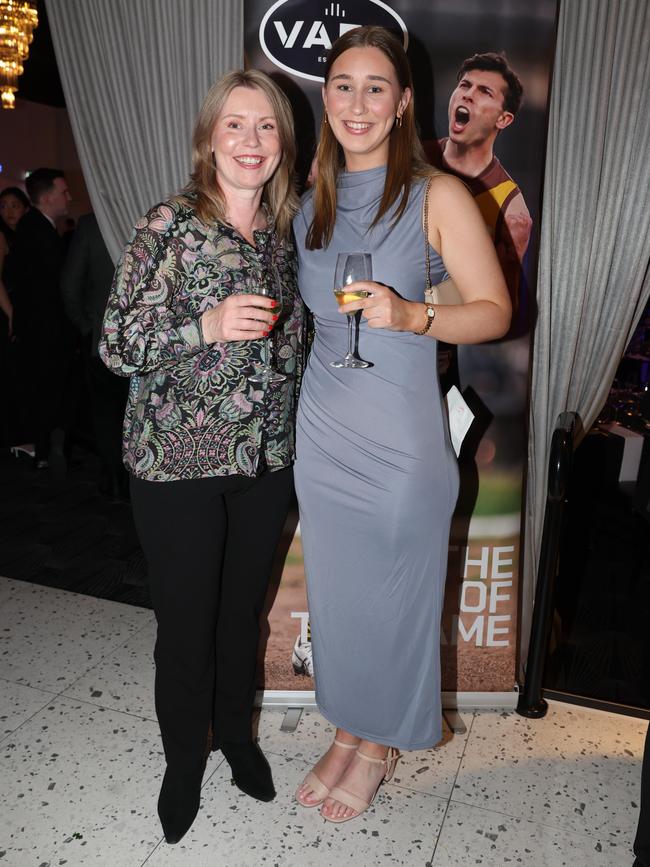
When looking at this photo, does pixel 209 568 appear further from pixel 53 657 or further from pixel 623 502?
pixel 623 502

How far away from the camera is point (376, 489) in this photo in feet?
6.37

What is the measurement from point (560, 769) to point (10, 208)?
580 cm

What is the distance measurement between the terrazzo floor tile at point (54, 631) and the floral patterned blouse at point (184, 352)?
133 centimetres

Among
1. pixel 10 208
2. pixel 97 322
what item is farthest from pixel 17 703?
pixel 10 208

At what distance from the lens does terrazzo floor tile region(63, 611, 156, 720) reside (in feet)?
8.48

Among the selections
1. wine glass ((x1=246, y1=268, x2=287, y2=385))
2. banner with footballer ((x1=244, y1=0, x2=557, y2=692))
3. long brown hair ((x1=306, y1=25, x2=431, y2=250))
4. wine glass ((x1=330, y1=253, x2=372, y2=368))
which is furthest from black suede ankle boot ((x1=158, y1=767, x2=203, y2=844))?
long brown hair ((x1=306, y1=25, x2=431, y2=250))

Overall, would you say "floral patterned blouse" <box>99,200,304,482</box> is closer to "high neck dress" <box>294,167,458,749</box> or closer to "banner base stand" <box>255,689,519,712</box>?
"high neck dress" <box>294,167,458,749</box>

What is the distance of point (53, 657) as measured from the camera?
2.85 metres

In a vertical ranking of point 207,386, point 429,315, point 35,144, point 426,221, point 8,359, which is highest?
point 35,144

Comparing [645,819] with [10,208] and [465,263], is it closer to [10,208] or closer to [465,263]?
[465,263]

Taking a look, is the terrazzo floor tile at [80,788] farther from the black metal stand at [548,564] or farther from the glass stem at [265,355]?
the glass stem at [265,355]

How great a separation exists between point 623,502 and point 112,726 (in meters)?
3.87

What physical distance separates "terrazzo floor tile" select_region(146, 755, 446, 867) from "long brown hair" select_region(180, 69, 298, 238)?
1.65 m

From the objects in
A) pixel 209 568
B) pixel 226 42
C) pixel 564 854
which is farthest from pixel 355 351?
pixel 564 854
